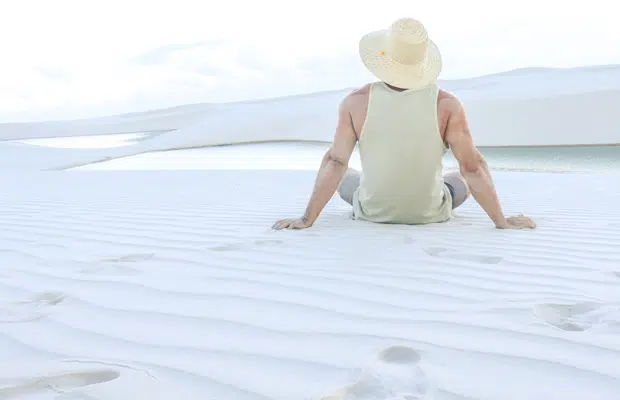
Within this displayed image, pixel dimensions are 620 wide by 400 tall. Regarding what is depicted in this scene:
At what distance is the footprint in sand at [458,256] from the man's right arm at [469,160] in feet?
1.68

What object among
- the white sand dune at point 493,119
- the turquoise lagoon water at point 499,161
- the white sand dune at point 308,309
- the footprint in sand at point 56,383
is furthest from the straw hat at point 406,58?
the white sand dune at point 493,119

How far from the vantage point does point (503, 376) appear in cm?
126

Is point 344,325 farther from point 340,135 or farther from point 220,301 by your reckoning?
point 340,135

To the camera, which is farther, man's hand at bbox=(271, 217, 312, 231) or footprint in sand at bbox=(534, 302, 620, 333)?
man's hand at bbox=(271, 217, 312, 231)

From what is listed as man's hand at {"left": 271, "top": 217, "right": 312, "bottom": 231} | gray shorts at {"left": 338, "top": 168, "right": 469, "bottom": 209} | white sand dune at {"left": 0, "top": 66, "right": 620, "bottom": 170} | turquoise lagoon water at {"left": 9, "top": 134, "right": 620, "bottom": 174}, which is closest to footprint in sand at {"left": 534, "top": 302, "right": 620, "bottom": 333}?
man's hand at {"left": 271, "top": 217, "right": 312, "bottom": 231}

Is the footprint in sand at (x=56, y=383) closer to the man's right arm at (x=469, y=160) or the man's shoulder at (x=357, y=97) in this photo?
the man's shoulder at (x=357, y=97)

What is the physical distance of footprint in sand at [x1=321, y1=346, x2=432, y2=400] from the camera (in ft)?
3.86

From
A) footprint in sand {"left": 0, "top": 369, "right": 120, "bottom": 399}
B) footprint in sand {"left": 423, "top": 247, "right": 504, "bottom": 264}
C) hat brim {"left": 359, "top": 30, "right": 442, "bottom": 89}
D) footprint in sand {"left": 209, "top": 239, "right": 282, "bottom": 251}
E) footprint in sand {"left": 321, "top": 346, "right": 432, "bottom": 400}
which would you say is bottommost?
footprint in sand {"left": 423, "top": 247, "right": 504, "bottom": 264}

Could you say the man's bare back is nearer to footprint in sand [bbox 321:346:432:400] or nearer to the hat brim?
the hat brim

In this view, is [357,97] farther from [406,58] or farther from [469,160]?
[469,160]

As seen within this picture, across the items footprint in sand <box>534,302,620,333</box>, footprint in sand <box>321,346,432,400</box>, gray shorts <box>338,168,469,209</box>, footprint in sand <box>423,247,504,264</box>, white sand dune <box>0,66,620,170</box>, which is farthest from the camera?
white sand dune <box>0,66,620,170</box>

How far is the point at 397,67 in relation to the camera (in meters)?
2.69

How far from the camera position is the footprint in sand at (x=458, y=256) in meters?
2.33

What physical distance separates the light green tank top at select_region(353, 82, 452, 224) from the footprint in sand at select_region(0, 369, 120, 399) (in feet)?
6.04
